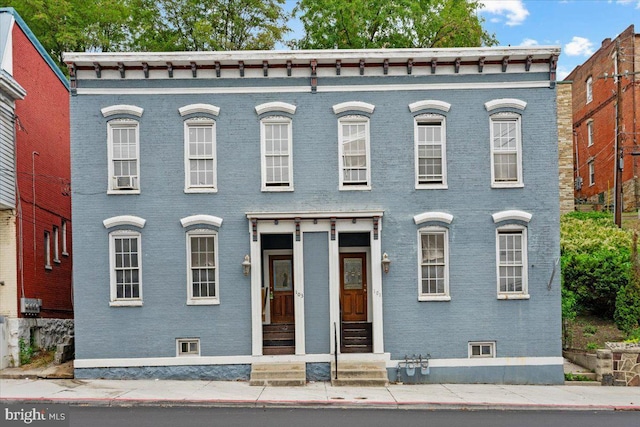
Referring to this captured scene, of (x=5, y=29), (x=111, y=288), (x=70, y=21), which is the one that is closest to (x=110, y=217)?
(x=111, y=288)

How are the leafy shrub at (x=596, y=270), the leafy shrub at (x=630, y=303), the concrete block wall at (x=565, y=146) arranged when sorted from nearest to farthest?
the leafy shrub at (x=630, y=303) < the leafy shrub at (x=596, y=270) < the concrete block wall at (x=565, y=146)

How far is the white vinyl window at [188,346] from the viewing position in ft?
52.6

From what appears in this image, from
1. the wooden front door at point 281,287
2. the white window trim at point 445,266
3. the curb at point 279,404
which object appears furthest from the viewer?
the wooden front door at point 281,287

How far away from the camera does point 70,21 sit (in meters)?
28.3

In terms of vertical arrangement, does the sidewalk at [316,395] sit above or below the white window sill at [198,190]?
below

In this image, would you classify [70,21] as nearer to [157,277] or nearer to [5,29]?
[5,29]

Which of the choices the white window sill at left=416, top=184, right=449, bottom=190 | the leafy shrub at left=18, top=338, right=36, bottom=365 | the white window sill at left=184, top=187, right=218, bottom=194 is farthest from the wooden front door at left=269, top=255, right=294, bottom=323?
the leafy shrub at left=18, top=338, right=36, bottom=365

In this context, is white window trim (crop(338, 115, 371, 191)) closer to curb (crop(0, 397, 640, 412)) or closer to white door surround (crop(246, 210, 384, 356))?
white door surround (crop(246, 210, 384, 356))

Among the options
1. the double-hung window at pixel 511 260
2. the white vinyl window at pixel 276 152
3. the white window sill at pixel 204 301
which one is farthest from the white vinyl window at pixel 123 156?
the double-hung window at pixel 511 260

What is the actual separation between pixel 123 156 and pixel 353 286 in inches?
279

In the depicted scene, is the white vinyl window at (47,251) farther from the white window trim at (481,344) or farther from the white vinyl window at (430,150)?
the white window trim at (481,344)

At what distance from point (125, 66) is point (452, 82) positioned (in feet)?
28.0

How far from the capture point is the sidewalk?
1324 cm

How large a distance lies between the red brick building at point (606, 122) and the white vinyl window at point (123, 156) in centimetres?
2105
